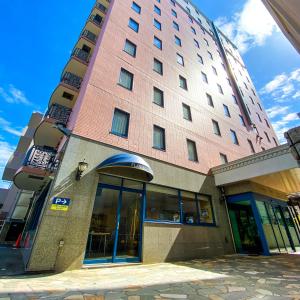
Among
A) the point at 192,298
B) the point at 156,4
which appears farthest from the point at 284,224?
the point at 156,4

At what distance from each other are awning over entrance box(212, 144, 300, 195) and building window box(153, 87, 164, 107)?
5806mm

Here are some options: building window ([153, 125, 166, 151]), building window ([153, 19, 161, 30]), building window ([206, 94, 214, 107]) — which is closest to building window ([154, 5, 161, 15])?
building window ([153, 19, 161, 30])

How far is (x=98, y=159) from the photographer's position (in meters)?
7.91

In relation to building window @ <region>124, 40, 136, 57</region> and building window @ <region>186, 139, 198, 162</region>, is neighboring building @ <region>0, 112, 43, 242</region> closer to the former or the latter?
building window @ <region>124, 40, 136, 57</region>

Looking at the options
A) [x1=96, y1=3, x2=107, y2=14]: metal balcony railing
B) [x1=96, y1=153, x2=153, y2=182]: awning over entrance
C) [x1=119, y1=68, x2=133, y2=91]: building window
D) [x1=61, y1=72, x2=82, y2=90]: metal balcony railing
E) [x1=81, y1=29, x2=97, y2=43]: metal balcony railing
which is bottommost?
[x1=96, y1=153, x2=153, y2=182]: awning over entrance

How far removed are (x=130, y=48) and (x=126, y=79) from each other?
310 centimetres

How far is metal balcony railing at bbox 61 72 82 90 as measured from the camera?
12.4m

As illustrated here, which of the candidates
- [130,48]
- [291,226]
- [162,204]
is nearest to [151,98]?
[130,48]

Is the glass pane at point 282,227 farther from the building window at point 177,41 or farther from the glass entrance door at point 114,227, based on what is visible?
the building window at point 177,41

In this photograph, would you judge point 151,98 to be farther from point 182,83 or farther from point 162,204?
point 162,204

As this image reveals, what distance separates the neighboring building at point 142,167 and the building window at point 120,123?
62 millimetres

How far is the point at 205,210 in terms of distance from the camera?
36.1ft

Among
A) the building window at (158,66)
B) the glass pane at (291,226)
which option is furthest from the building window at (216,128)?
the glass pane at (291,226)

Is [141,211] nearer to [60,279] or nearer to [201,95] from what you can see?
[60,279]
